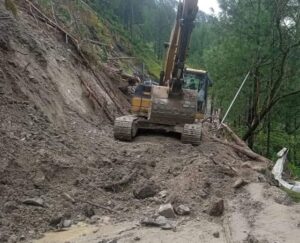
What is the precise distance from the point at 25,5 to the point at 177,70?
576cm

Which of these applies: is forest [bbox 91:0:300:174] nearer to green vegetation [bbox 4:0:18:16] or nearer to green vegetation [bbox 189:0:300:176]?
green vegetation [bbox 189:0:300:176]

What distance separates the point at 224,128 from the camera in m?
19.8

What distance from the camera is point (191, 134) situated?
1230 cm

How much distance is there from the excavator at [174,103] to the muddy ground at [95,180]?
43cm

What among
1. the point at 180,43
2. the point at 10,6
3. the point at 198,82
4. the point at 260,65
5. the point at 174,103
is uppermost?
the point at 10,6

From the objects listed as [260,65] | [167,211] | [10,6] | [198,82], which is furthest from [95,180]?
[260,65]

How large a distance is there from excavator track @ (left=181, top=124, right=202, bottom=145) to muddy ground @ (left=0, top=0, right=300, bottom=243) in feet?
1.11

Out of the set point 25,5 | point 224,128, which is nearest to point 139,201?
point 25,5

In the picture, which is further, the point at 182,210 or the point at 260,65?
the point at 260,65

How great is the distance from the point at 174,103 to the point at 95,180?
4.99m

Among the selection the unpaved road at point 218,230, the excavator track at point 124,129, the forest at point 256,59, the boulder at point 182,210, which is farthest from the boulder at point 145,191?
the forest at point 256,59

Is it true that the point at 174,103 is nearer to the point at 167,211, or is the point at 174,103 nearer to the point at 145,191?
the point at 145,191

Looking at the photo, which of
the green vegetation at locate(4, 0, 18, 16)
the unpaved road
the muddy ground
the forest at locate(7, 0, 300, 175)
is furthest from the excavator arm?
the unpaved road

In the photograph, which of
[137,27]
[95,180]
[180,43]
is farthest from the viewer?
[137,27]
